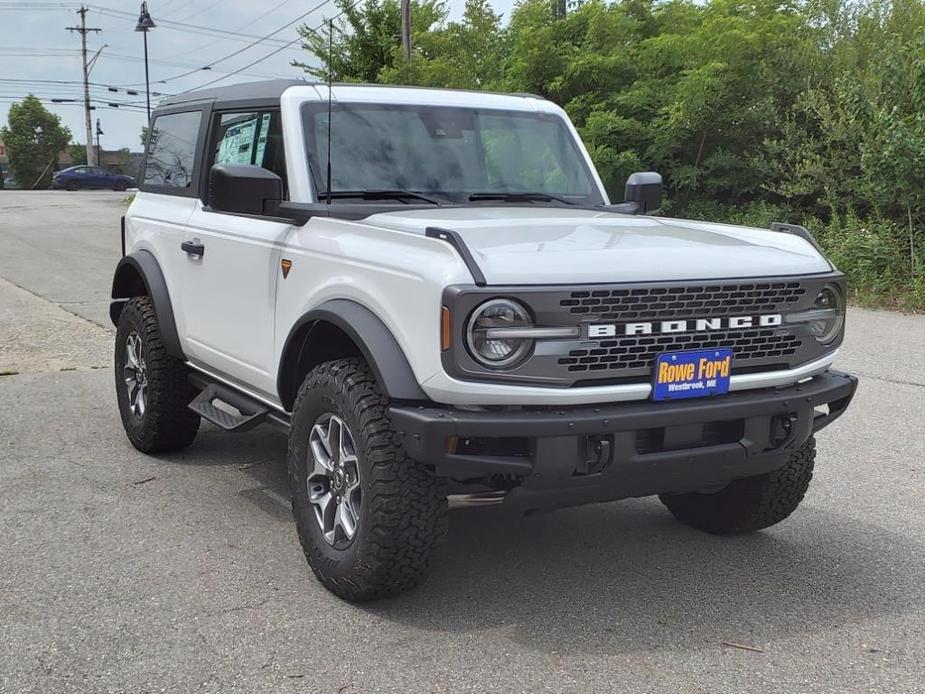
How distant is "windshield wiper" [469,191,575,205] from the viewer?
4719mm

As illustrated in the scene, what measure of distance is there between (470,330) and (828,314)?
151 centimetres

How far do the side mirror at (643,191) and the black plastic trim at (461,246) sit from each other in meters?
1.98

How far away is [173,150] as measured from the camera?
19.1 ft

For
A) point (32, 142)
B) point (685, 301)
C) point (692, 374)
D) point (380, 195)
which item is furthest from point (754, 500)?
point (32, 142)

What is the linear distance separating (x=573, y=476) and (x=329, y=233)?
55.6 inches

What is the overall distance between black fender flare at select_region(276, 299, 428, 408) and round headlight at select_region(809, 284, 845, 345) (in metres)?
1.58

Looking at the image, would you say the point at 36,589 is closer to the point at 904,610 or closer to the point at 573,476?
the point at 573,476

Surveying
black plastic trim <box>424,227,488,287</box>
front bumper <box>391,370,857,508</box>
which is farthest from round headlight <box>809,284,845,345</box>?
black plastic trim <box>424,227,488,287</box>

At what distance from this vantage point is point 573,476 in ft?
10.9

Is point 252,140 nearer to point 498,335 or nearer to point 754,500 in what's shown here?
point 498,335

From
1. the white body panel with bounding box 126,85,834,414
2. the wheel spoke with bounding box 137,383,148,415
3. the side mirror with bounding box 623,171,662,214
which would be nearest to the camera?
the white body panel with bounding box 126,85,834,414

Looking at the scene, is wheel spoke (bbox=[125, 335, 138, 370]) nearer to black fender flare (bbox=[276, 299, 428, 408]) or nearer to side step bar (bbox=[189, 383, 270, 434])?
side step bar (bbox=[189, 383, 270, 434])

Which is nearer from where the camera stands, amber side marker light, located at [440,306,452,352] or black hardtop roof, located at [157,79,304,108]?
amber side marker light, located at [440,306,452,352]

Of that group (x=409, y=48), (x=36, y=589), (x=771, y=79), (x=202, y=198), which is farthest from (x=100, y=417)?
(x=409, y=48)
